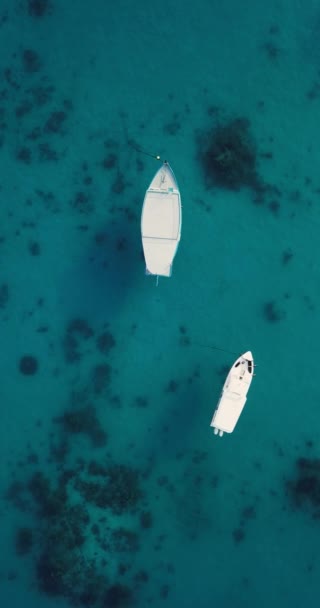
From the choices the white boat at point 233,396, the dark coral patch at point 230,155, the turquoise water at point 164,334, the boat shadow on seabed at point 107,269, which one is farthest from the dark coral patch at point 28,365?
the dark coral patch at point 230,155

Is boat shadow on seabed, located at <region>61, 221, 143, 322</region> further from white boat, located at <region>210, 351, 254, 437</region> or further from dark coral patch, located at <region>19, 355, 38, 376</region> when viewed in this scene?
white boat, located at <region>210, 351, 254, 437</region>

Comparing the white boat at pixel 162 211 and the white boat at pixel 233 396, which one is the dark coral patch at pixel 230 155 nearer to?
the white boat at pixel 162 211

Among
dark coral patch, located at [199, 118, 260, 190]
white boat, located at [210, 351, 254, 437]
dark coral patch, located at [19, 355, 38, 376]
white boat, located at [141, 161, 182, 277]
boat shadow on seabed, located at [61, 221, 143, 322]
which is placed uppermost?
dark coral patch, located at [199, 118, 260, 190]

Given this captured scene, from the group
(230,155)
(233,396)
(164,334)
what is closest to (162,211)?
(230,155)

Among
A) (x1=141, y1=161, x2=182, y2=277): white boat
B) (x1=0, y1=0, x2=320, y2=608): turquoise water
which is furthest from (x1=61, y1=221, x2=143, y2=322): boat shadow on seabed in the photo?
(x1=141, y1=161, x2=182, y2=277): white boat

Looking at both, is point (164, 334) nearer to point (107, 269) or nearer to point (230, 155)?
point (107, 269)

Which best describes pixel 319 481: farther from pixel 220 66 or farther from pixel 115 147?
pixel 220 66

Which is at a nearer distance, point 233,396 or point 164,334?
point 233,396
